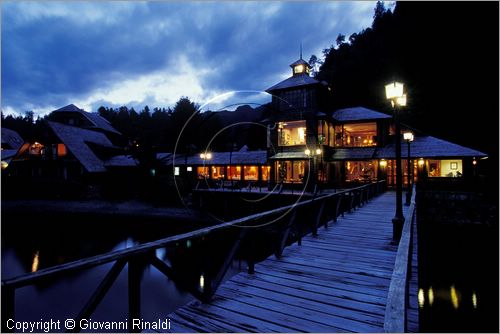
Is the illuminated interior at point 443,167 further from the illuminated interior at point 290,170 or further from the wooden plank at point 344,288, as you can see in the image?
the wooden plank at point 344,288

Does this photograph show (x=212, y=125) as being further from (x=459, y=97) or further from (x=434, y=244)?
(x=434, y=244)

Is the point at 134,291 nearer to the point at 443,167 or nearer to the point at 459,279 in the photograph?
the point at 459,279

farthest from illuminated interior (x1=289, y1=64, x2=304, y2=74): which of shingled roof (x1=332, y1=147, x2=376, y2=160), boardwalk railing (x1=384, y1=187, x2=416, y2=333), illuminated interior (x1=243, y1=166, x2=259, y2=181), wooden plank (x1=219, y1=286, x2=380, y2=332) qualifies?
wooden plank (x1=219, y1=286, x2=380, y2=332)

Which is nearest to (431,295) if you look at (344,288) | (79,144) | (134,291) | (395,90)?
(395,90)

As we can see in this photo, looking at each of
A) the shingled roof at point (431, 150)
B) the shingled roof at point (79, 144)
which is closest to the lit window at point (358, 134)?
the shingled roof at point (431, 150)

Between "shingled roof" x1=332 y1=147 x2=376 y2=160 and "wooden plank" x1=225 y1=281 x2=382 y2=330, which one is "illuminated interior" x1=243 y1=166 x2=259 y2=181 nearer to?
"shingled roof" x1=332 y1=147 x2=376 y2=160

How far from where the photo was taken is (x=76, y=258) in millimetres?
20047

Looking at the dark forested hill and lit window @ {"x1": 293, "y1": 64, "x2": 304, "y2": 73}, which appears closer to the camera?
the dark forested hill

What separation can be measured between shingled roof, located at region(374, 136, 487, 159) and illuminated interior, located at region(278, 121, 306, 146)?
319 inches

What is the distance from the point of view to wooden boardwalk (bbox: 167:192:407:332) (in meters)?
3.97

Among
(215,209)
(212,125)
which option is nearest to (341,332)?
(215,209)

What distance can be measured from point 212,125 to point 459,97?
4900 centimetres

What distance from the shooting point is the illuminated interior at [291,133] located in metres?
30.2

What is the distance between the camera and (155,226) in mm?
27812
